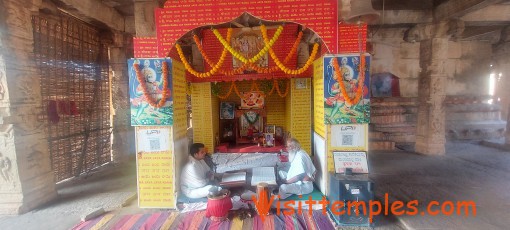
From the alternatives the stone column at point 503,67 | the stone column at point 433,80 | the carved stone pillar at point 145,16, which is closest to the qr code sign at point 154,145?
the carved stone pillar at point 145,16

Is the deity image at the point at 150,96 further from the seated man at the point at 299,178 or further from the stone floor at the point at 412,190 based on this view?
the seated man at the point at 299,178

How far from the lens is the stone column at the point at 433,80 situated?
778cm

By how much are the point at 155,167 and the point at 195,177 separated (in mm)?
743

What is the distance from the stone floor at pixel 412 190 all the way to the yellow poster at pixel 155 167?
0.33 m

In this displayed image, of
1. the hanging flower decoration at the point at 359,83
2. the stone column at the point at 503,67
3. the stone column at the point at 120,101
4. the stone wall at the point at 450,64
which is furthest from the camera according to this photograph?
the stone wall at the point at 450,64

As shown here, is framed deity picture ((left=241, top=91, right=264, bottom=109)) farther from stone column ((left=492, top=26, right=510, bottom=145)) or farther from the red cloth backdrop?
stone column ((left=492, top=26, right=510, bottom=145))

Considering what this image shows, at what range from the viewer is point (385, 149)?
29.9 ft

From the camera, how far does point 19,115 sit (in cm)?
455

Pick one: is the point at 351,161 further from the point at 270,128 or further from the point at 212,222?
the point at 270,128

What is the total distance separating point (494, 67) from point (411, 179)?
8783 millimetres

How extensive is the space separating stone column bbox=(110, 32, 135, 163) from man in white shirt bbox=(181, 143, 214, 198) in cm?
446

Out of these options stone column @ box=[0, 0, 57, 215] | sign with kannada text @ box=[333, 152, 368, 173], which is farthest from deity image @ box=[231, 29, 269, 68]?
stone column @ box=[0, 0, 57, 215]

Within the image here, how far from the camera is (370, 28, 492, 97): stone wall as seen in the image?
10094 millimetres

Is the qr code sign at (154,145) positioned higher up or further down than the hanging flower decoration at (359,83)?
further down
